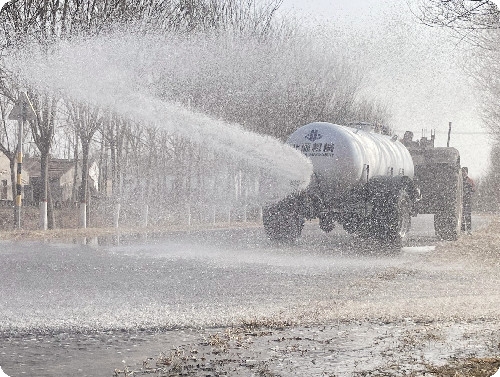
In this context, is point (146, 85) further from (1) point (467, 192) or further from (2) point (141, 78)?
(1) point (467, 192)

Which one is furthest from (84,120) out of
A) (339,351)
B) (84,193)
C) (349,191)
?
(339,351)

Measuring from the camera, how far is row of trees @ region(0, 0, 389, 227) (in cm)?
517

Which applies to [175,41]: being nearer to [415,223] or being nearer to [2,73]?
[415,223]

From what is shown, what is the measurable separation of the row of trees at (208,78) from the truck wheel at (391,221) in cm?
146

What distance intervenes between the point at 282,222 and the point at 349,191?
2.96ft

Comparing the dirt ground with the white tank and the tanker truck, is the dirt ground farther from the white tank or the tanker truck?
the white tank

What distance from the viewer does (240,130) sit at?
9.42 meters

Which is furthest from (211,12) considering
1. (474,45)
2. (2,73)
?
(2,73)

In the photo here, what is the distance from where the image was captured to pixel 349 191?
9109 mm

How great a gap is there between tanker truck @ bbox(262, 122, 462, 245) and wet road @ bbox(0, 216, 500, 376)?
0.76ft

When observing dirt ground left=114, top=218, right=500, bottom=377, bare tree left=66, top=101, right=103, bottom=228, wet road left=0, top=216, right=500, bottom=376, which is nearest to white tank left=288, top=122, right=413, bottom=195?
wet road left=0, top=216, right=500, bottom=376

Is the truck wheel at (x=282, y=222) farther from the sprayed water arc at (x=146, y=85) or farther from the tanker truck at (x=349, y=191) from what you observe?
the sprayed water arc at (x=146, y=85)

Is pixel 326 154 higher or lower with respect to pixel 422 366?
higher

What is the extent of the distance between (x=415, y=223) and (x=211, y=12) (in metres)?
3.83
